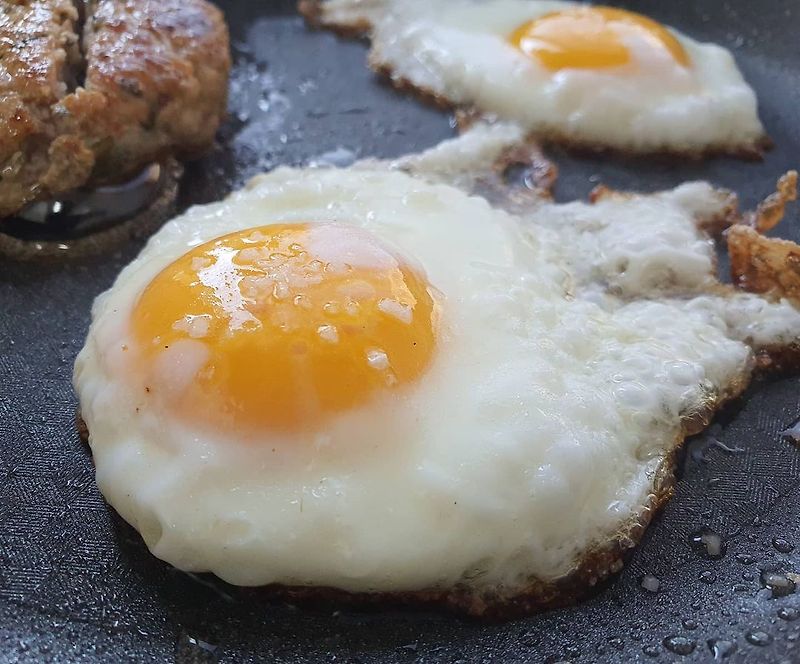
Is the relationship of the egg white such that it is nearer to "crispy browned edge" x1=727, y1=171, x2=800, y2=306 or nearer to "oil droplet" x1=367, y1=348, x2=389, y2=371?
"oil droplet" x1=367, y1=348, x2=389, y2=371

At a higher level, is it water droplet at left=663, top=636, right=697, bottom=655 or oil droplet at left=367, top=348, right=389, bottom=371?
oil droplet at left=367, top=348, right=389, bottom=371

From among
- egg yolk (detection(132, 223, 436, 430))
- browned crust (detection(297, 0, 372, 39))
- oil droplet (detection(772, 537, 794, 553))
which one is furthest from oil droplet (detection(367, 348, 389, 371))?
browned crust (detection(297, 0, 372, 39))

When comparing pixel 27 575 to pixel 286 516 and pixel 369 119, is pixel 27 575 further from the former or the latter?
pixel 369 119

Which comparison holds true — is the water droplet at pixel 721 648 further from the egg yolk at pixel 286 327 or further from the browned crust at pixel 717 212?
the browned crust at pixel 717 212

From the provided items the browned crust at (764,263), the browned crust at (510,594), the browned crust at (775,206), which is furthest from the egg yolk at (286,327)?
the browned crust at (775,206)

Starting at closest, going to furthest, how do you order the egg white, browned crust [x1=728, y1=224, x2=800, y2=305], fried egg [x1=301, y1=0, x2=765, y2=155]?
the egg white < browned crust [x1=728, y1=224, x2=800, y2=305] < fried egg [x1=301, y1=0, x2=765, y2=155]

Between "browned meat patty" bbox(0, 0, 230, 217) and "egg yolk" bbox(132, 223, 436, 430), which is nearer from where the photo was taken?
"egg yolk" bbox(132, 223, 436, 430)

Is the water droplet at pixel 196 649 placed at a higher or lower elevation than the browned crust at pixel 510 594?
lower

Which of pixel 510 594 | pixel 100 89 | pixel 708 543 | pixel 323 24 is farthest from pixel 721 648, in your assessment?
pixel 323 24
